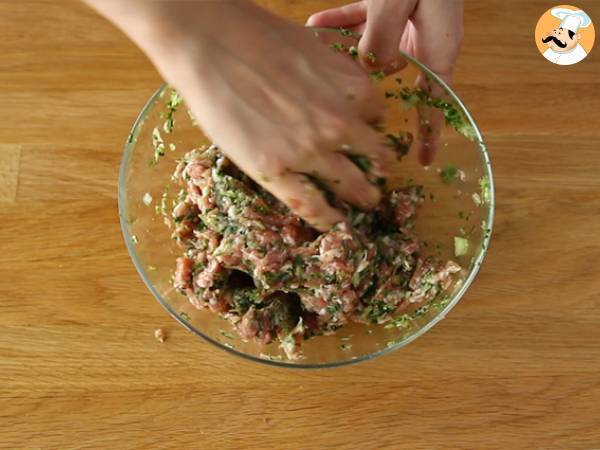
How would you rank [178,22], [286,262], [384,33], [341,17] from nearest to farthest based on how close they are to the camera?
[178,22]
[286,262]
[384,33]
[341,17]

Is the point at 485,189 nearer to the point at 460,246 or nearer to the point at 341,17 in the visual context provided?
the point at 460,246

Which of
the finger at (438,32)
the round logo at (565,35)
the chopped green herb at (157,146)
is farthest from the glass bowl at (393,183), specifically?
the round logo at (565,35)

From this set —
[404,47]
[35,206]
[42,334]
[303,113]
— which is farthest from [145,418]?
[404,47]

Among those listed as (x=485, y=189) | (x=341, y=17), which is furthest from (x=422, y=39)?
(x=485, y=189)

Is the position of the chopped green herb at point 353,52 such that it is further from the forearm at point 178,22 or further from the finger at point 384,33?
the forearm at point 178,22

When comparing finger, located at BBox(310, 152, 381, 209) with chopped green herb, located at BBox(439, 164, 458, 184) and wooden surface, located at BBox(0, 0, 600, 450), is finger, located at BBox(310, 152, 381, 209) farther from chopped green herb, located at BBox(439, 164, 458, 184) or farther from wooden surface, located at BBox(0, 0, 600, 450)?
wooden surface, located at BBox(0, 0, 600, 450)

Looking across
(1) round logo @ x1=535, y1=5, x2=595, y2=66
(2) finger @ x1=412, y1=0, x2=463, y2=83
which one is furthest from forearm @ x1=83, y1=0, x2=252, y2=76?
(1) round logo @ x1=535, y1=5, x2=595, y2=66
